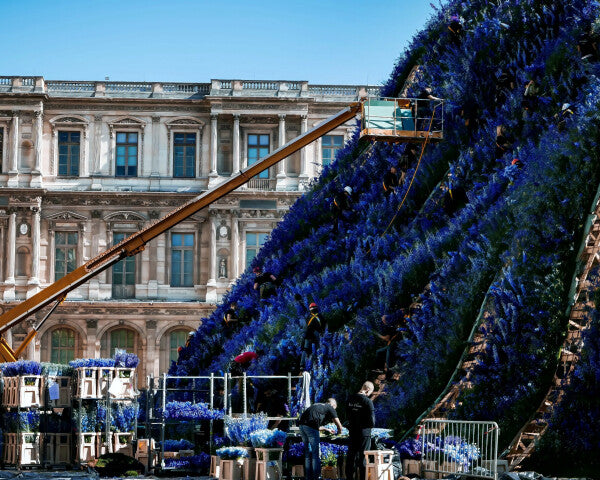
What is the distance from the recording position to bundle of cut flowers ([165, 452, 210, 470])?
1666 cm

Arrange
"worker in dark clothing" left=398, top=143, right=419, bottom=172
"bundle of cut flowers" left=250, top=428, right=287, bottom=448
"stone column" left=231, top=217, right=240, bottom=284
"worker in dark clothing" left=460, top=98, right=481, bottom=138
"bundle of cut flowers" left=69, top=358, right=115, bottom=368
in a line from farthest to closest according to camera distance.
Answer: "stone column" left=231, top=217, right=240, bottom=284, "worker in dark clothing" left=398, top=143, right=419, bottom=172, "worker in dark clothing" left=460, top=98, right=481, bottom=138, "bundle of cut flowers" left=69, top=358, right=115, bottom=368, "bundle of cut flowers" left=250, top=428, right=287, bottom=448

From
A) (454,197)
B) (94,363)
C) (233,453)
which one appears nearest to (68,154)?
(94,363)

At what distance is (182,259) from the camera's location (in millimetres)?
44469

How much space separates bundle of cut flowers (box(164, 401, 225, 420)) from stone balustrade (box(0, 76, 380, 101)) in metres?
28.6

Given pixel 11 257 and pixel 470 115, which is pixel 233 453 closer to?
pixel 470 115

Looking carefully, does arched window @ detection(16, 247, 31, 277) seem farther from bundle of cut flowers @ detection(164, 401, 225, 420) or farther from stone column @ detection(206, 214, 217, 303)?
bundle of cut flowers @ detection(164, 401, 225, 420)

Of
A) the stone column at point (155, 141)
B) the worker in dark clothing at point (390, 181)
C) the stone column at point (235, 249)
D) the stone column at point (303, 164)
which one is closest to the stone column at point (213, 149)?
the stone column at point (235, 249)

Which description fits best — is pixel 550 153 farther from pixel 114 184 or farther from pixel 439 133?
pixel 114 184

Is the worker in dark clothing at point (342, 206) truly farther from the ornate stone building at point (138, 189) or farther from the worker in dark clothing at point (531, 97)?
the ornate stone building at point (138, 189)

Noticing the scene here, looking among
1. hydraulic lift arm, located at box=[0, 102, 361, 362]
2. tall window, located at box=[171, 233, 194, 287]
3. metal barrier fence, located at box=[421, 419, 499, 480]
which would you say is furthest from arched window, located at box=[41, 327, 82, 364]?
metal barrier fence, located at box=[421, 419, 499, 480]

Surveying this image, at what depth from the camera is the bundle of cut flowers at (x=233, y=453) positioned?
549 inches

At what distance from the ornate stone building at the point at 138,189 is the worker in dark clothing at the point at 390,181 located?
22099 millimetres

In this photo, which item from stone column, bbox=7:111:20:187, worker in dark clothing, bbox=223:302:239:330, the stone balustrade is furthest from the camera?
the stone balustrade

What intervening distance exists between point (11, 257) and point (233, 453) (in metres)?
31.2
